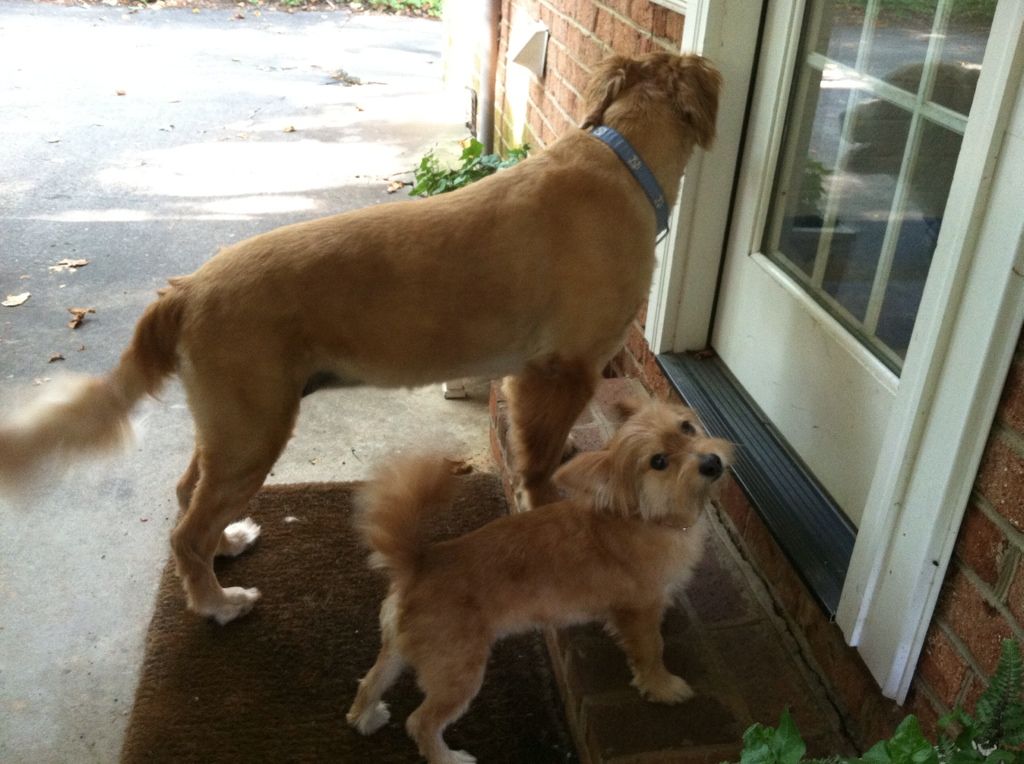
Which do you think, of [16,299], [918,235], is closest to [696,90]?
[918,235]

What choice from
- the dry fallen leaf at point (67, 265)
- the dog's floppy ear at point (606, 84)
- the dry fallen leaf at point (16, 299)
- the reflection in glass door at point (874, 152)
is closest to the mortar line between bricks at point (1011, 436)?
the reflection in glass door at point (874, 152)

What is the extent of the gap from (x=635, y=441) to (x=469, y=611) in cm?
49

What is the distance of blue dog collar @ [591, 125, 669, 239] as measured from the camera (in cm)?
235

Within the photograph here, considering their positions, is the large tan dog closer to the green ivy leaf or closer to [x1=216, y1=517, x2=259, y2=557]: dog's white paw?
[x1=216, y1=517, x2=259, y2=557]: dog's white paw

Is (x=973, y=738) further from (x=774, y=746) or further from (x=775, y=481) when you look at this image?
(x=775, y=481)

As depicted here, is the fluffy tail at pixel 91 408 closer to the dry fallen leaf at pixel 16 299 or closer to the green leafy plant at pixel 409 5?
the dry fallen leaf at pixel 16 299

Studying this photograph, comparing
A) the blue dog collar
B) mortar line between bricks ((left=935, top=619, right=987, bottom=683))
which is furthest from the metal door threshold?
the blue dog collar

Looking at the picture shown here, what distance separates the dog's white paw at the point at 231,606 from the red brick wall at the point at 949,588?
53.0 inches

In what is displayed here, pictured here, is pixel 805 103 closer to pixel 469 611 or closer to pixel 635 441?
pixel 635 441

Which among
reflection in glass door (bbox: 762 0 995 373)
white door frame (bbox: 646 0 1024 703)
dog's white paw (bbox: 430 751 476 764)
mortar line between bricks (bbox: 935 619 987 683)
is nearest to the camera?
white door frame (bbox: 646 0 1024 703)

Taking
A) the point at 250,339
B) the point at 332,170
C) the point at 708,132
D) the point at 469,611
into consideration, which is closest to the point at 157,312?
the point at 250,339

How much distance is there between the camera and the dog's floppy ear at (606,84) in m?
2.38

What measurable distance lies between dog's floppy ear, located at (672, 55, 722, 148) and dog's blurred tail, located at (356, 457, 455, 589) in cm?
114

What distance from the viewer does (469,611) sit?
6.07 ft
